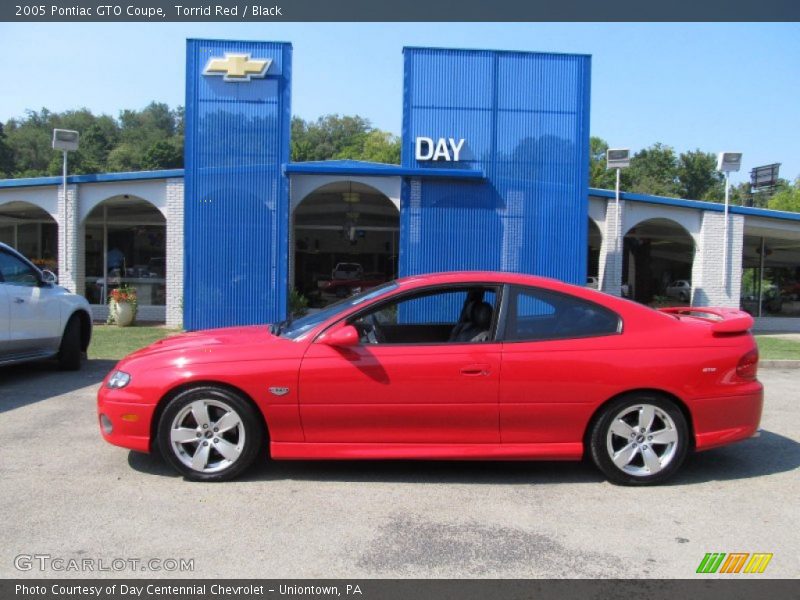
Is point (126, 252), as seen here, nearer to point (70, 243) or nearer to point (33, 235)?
point (70, 243)

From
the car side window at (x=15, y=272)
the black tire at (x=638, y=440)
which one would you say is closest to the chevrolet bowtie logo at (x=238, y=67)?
the car side window at (x=15, y=272)

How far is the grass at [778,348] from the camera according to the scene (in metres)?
11.3

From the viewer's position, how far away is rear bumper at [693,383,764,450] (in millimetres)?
4488

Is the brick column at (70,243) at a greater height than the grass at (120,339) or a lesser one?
greater

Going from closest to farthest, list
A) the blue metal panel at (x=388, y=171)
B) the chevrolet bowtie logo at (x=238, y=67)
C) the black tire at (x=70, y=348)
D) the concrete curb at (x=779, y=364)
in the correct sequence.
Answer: the black tire at (x=70, y=348) → the concrete curb at (x=779, y=364) → the blue metal panel at (x=388, y=171) → the chevrolet bowtie logo at (x=238, y=67)

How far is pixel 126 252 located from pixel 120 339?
6496 millimetres

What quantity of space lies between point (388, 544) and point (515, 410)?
138 centimetres

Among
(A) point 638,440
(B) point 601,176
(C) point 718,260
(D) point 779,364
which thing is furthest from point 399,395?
(B) point 601,176

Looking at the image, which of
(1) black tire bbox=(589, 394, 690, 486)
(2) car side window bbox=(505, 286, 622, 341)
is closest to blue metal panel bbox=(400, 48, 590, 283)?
(2) car side window bbox=(505, 286, 622, 341)

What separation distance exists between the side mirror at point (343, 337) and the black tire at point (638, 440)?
1824 millimetres

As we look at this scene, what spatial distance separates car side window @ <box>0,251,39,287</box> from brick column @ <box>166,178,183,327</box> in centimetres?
668

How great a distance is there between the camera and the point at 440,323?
18.2 feet

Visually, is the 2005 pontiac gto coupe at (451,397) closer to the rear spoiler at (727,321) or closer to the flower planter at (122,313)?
the rear spoiler at (727,321)
